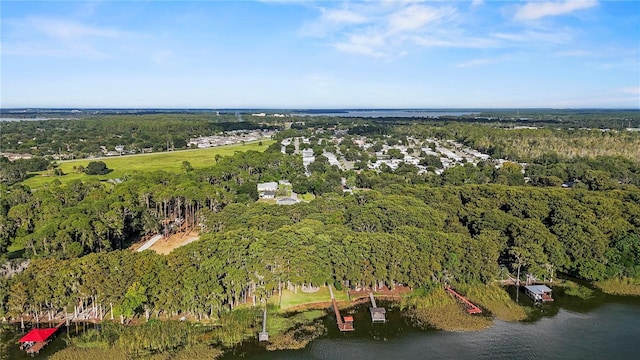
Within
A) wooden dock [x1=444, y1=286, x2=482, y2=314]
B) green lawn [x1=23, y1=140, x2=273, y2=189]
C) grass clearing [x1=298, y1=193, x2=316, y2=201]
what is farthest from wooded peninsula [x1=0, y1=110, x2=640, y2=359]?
green lawn [x1=23, y1=140, x2=273, y2=189]

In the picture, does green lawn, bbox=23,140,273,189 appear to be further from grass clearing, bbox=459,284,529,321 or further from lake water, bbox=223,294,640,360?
grass clearing, bbox=459,284,529,321

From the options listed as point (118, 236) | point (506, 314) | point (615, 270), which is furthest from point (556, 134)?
point (118, 236)

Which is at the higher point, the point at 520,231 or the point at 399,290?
the point at 520,231

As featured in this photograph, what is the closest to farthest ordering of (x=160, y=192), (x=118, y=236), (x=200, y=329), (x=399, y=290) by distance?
(x=200, y=329) → (x=399, y=290) → (x=118, y=236) → (x=160, y=192)

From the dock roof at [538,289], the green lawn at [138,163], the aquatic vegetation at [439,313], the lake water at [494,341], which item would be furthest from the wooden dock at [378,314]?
the green lawn at [138,163]

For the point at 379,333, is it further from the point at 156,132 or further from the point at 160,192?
the point at 156,132
